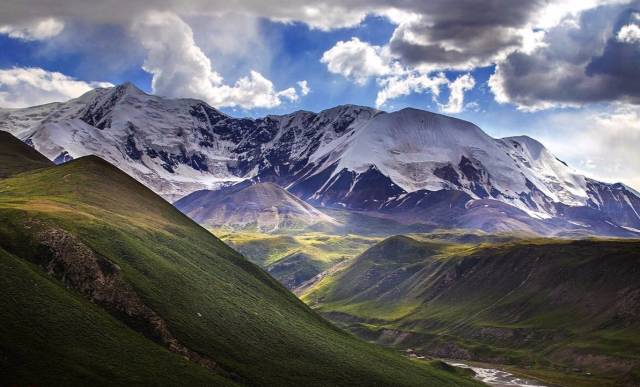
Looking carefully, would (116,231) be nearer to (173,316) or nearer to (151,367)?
→ (173,316)

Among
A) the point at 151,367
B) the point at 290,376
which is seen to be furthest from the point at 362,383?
the point at 151,367

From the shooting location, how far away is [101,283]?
139 meters

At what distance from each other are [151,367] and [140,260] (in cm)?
4828

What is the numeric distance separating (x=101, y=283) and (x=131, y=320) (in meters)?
10.7

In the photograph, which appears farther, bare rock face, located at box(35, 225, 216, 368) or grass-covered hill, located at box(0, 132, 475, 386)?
bare rock face, located at box(35, 225, 216, 368)

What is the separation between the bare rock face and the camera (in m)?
135

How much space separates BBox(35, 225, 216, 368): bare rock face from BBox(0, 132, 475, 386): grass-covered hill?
21 centimetres

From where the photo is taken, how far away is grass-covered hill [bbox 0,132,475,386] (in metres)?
109

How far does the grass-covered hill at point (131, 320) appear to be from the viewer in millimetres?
109375

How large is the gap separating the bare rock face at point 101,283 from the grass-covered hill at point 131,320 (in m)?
0.21

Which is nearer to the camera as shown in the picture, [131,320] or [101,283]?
[131,320]

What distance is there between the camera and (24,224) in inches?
5891

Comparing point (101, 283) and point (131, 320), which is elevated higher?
point (101, 283)

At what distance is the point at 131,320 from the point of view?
135m
